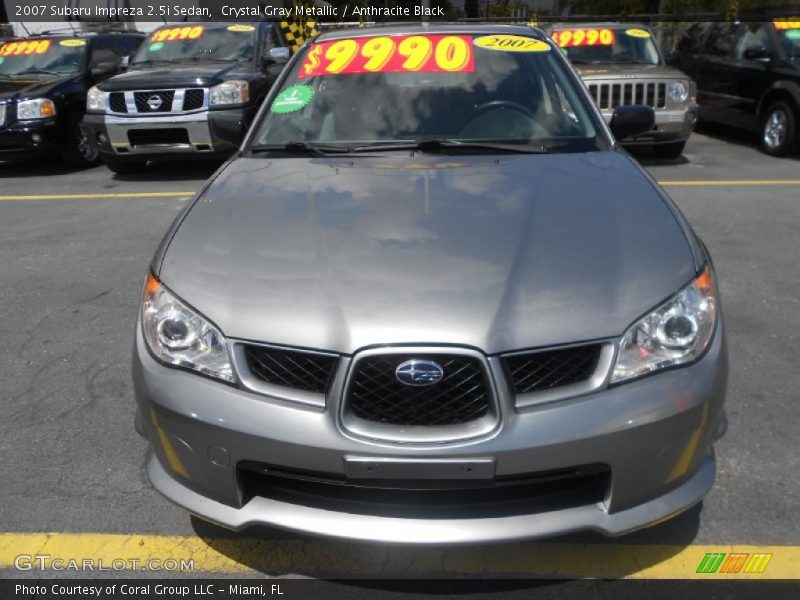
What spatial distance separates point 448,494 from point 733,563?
3.49 ft

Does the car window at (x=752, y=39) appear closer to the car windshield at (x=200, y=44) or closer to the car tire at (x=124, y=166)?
the car windshield at (x=200, y=44)

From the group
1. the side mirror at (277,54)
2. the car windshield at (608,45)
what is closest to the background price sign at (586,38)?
the car windshield at (608,45)

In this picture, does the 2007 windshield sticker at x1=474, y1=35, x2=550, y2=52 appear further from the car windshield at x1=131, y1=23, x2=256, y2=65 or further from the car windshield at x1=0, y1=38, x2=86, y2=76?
the car windshield at x1=0, y1=38, x2=86, y2=76

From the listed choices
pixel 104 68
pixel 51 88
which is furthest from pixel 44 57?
pixel 51 88

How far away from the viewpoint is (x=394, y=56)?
371 cm

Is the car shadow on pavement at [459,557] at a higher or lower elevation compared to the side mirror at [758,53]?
lower

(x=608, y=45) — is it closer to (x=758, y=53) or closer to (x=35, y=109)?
(x=758, y=53)

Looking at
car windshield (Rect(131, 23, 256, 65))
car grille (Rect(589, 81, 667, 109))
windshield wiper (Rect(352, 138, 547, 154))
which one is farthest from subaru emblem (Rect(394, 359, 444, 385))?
car windshield (Rect(131, 23, 256, 65))

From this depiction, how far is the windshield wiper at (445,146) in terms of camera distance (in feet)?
10.6

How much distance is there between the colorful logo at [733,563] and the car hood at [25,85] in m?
9.11

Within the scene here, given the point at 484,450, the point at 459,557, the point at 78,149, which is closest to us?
the point at 484,450

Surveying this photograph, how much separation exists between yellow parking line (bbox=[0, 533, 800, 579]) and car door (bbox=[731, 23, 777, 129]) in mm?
8397

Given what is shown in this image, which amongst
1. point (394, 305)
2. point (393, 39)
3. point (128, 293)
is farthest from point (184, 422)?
point (128, 293)

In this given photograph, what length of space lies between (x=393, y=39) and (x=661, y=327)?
92.9 inches
